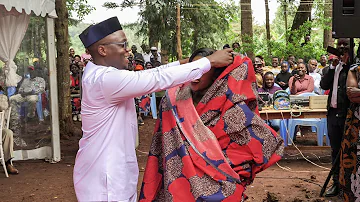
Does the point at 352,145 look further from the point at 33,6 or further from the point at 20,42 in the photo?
the point at 20,42

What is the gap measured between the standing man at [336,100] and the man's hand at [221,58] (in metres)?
3.41

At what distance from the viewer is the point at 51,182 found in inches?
308

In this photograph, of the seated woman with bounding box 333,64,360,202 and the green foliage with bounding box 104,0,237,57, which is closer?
the seated woman with bounding box 333,64,360,202

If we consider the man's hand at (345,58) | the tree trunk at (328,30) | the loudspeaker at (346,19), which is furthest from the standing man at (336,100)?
the tree trunk at (328,30)

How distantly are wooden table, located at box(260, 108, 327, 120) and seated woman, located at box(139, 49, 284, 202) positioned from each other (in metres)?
5.38

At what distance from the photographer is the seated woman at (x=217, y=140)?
313 centimetres

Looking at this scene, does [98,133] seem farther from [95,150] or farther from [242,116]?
[242,116]

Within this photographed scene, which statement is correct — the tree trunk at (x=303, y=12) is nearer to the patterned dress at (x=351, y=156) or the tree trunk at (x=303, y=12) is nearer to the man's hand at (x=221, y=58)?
the patterned dress at (x=351, y=156)

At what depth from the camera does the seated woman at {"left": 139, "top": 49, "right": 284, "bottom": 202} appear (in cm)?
313

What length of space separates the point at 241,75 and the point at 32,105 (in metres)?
6.46

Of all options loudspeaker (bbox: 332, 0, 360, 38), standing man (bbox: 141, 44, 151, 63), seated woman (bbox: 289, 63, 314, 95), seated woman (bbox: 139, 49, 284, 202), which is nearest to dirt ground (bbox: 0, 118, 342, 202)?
seated woman (bbox: 289, 63, 314, 95)

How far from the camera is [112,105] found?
3.00 meters

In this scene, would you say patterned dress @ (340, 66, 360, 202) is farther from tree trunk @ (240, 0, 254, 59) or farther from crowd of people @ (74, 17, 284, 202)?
tree trunk @ (240, 0, 254, 59)

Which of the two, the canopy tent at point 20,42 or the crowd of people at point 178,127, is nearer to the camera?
the crowd of people at point 178,127
